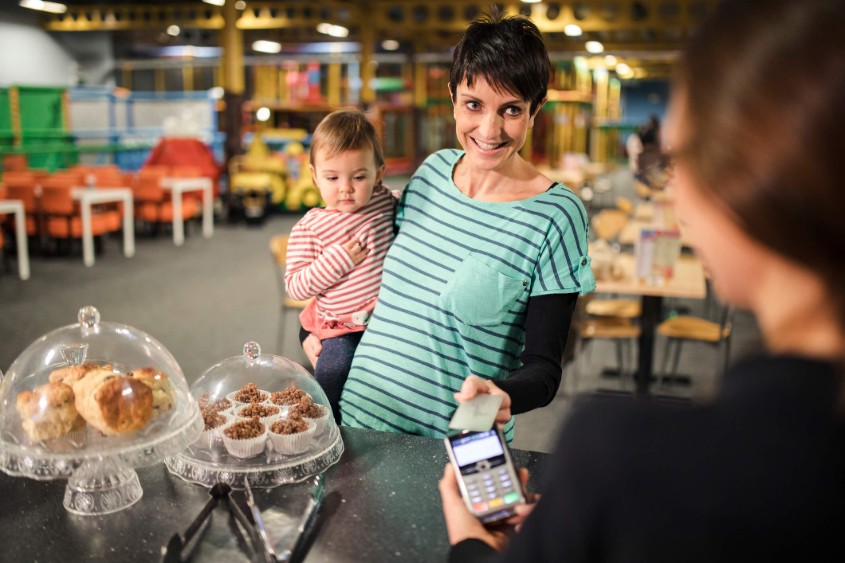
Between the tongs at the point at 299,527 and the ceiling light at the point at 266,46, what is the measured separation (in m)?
25.1

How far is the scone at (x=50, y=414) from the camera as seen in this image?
→ 1292 millimetres

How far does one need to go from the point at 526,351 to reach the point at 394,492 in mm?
394

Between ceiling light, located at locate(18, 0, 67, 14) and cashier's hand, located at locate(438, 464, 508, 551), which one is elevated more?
ceiling light, located at locate(18, 0, 67, 14)

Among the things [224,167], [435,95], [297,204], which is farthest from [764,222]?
[435,95]

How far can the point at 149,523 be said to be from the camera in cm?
127

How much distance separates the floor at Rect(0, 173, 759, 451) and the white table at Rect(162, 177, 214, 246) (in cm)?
35

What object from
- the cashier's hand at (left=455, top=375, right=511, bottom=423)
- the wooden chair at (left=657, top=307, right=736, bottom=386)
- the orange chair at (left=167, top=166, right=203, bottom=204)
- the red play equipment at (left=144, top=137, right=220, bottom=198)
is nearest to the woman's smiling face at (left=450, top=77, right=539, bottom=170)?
the cashier's hand at (left=455, top=375, right=511, bottom=423)

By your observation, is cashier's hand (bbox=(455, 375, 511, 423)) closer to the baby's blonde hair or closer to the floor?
the baby's blonde hair

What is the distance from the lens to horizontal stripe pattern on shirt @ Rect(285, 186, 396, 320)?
195 centimetres

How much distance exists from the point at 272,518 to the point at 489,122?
879 millimetres

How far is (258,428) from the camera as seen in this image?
4.87 feet

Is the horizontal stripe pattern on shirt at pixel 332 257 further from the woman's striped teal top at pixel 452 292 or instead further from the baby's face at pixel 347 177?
the woman's striped teal top at pixel 452 292

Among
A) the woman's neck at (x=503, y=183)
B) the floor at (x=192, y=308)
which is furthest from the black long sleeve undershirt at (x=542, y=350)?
the floor at (x=192, y=308)

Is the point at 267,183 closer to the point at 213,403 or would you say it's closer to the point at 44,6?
the point at 44,6
